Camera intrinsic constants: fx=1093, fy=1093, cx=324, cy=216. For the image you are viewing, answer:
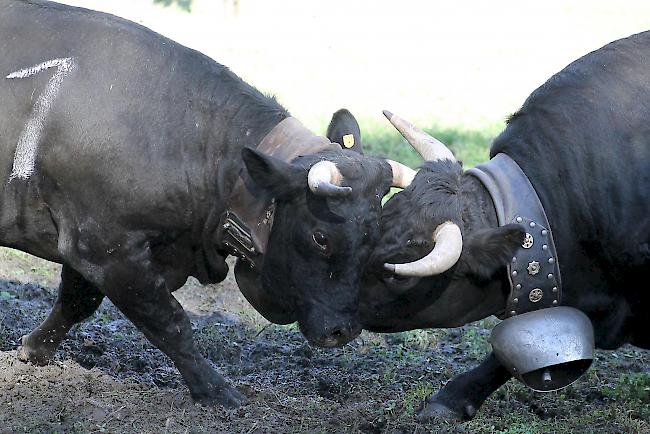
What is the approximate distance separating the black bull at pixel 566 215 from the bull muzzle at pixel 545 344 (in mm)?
195

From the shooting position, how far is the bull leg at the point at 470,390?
5977 mm

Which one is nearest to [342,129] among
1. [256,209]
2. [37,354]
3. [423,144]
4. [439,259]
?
[423,144]

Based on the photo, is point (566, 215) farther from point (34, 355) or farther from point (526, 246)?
point (34, 355)

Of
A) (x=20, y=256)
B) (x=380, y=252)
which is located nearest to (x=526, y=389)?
(x=380, y=252)

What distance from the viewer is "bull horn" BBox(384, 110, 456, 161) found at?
5.62 meters

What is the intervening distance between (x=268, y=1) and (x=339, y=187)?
15677 millimetres

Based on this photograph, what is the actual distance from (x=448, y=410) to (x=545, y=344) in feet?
2.85

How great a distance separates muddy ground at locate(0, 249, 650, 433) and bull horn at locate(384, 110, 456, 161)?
1347mm

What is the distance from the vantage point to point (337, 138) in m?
5.89

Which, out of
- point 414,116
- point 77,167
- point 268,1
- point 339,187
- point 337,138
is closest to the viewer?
point 339,187

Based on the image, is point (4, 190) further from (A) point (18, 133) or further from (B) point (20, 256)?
(B) point (20, 256)

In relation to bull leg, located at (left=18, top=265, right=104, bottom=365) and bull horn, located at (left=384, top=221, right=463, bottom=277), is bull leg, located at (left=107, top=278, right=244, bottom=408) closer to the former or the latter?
bull leg, located at (left=18, top=265, right=104, bottom=365)

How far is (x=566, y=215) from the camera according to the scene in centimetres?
551

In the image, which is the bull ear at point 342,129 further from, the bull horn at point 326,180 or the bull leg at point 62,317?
the bull leg at point 62,317
